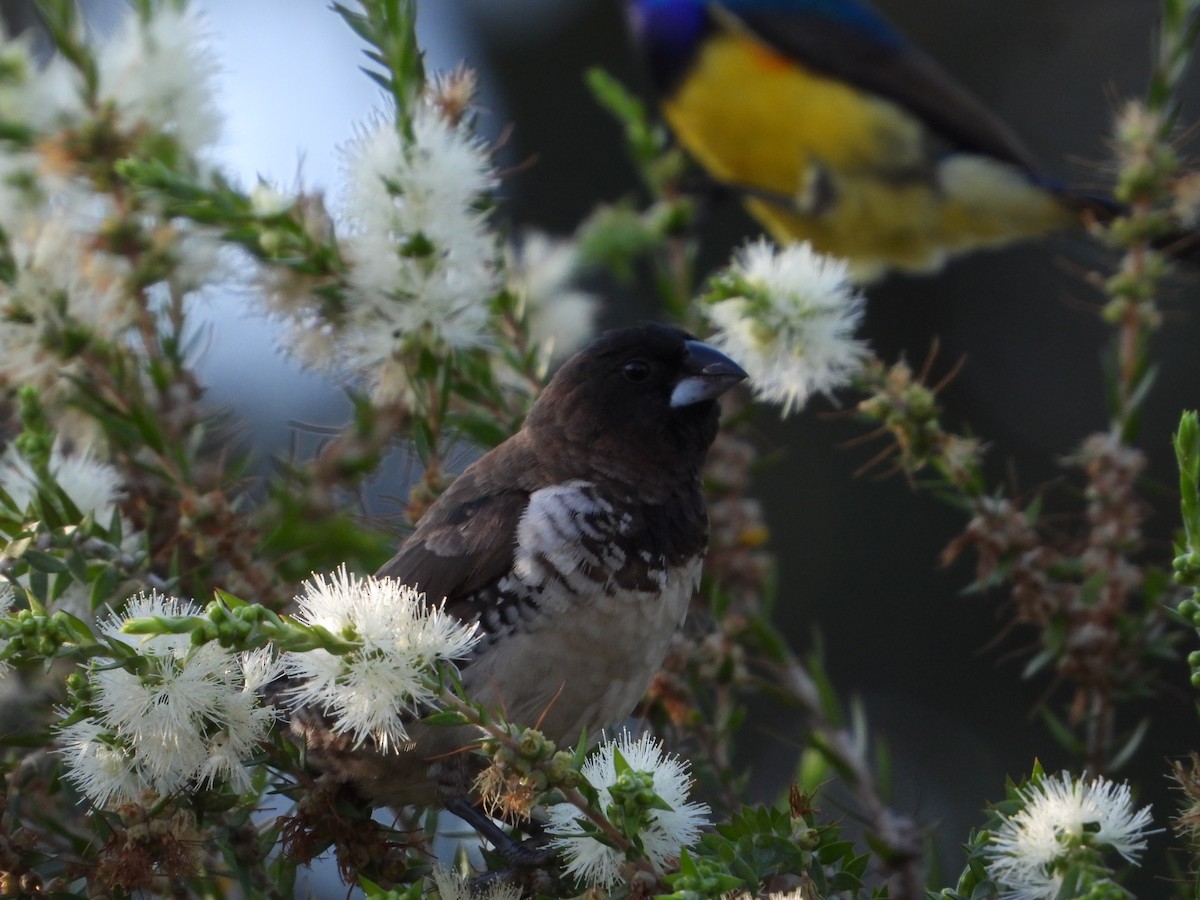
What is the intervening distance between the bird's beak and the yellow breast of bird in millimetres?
2124

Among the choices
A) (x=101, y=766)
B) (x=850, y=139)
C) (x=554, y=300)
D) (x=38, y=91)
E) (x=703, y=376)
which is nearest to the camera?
(x=101, y=766)

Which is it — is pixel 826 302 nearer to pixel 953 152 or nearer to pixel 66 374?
pixel 66 374

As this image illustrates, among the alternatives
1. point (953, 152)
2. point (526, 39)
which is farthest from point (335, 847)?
point (526, 39)

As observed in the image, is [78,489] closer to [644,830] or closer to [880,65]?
[644,830]

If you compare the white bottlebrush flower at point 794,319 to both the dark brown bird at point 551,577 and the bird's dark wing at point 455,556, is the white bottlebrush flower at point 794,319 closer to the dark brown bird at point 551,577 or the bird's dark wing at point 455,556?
the dark brown bird at point 551,577

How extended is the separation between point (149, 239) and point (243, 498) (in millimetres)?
508

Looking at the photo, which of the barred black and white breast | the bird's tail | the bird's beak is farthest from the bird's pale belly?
the bird's tail

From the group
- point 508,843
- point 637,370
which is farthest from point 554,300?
point 508,843

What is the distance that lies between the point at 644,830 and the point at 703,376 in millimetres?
1349

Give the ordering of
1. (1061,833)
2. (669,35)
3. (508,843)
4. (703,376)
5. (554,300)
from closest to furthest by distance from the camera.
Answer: (1061,833)
(508,843)
(703,376)
(554,300)
(669,35)

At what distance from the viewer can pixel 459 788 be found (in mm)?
2414

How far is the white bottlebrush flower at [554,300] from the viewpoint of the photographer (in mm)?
3105

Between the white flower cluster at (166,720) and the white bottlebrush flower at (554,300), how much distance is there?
140cm

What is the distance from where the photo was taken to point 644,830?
5.48 ft
